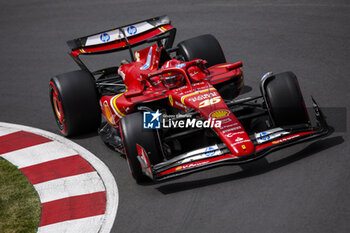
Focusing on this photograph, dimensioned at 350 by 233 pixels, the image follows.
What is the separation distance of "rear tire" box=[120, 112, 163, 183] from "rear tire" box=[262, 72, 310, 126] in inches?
62.7

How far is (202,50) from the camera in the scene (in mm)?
9523

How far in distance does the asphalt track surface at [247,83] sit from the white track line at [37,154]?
351 millimetres

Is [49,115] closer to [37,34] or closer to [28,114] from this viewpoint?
[28,114]

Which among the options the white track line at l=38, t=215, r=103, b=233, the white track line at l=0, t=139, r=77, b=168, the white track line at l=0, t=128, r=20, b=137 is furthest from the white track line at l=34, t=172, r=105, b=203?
the white track line at l=0, t=128, r=20, b=137

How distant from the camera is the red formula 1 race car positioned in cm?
677

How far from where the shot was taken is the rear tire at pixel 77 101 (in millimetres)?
8633

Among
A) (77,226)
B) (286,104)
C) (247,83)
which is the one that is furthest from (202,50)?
(77,226)

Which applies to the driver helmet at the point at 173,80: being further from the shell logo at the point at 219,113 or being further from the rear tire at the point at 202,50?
the rear tire at the point at 202,50

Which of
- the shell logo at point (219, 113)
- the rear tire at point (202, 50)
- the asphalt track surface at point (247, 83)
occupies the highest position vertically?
the rear tire at point (202, 50)

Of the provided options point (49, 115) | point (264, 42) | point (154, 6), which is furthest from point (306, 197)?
point (154, 6)

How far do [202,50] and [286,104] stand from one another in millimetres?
2634

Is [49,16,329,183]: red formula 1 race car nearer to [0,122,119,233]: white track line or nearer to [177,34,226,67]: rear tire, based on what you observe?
[177,34,226,67]: rear tire

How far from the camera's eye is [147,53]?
345 inches

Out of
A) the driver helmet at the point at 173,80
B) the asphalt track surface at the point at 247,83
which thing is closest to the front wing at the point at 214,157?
the asphalt track surface at the point at 247,83
